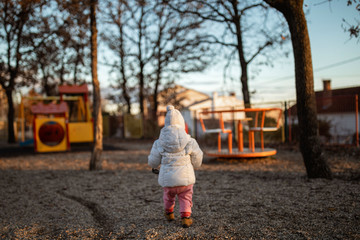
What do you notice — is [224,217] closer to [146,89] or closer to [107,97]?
[146,89]

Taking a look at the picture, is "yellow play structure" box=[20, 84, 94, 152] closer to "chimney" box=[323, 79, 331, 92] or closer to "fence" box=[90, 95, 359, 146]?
"fence" box=[90, 95, 359, 146]

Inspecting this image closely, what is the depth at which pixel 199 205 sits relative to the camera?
4488 millimetres

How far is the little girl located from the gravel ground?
0.24 meters

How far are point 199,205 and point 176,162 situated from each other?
1.10 m

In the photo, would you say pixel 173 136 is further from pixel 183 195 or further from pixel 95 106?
pixel 95 106

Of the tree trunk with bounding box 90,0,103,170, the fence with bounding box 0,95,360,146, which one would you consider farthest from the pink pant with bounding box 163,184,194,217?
the fence with bounding box 0,95,360,146

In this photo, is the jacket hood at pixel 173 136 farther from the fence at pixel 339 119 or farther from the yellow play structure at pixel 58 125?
the yellow play structure at pixel 58 125

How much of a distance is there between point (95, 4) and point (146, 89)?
16.3 meters

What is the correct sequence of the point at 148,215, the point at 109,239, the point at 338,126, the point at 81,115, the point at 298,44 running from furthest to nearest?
the point at 81,115, the point at 338,126, the point at 298,44, the point at 148,215, the point at 109,239

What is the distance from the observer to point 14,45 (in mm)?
20156

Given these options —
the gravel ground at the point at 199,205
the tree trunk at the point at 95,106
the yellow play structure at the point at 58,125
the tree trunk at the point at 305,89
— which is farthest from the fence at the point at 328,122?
the yellow play structure at the point at 58,125

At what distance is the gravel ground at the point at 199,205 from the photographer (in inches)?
134

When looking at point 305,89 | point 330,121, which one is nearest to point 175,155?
point 305,89

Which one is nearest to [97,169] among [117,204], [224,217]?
[117,204]
